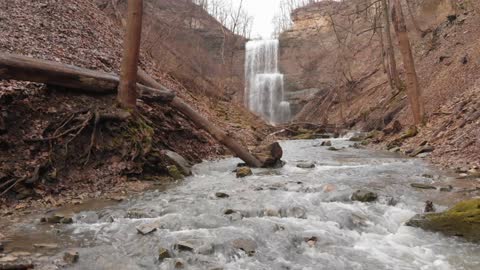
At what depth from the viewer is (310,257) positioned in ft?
17.1

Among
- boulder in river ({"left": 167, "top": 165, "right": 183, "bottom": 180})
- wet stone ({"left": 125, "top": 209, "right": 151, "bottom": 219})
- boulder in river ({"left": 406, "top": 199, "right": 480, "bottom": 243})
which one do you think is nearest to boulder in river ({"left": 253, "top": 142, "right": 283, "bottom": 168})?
boulder in river ({"left": 167, "top": 165, "right": 183, "bottom": 180})

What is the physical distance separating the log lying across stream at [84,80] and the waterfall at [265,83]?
1351 inches

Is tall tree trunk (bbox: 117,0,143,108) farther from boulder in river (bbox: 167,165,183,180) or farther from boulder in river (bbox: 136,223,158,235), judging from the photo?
boulder in river (bbox: 136,223,158,235)

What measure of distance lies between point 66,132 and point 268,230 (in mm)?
4890

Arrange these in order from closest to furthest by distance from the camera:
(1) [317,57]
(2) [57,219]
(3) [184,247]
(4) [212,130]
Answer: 1. (3) [184,247]
2. (2) [57,219]
3. (4) [212,130]
4. (1) [317,57]

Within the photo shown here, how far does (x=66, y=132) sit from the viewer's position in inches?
332

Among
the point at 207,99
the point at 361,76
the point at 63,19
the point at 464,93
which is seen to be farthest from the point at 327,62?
the point at 63,19

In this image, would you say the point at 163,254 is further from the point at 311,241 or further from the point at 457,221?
the point at 457,221

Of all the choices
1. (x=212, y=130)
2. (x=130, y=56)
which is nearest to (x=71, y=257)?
(x=130, y=56)

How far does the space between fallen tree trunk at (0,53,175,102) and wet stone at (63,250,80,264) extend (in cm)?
442

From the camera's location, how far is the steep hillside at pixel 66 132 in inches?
302

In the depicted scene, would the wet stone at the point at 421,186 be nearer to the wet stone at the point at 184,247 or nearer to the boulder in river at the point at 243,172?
the boulder in river at the point at 243,172

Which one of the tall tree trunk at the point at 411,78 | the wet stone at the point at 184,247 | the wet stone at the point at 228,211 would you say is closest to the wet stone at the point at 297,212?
the wet stone at the point at 228,211

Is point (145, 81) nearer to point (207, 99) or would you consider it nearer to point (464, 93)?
point (464, 93)
